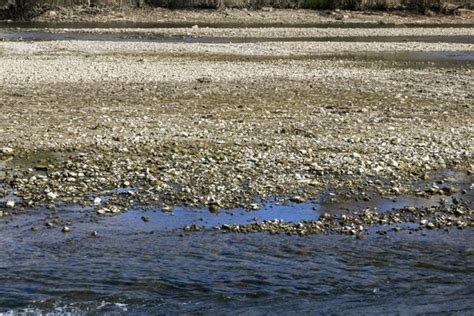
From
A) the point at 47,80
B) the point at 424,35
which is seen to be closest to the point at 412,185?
the point at 47,80

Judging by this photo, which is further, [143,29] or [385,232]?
[143,29]

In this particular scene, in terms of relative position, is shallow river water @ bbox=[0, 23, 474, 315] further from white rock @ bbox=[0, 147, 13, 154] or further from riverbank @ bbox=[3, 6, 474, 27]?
riverbank @ bbox=[3, 6, 474, 27]

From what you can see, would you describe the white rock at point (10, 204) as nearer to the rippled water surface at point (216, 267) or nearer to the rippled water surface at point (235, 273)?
the rippled water surface at point (216, 267)

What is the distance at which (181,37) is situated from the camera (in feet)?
120

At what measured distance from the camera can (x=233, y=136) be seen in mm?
13961

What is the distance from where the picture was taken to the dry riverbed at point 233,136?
35.2ft

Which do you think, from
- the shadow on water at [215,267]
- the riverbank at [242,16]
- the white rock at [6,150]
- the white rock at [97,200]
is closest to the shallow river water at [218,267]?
the shadow on water at [215,267]

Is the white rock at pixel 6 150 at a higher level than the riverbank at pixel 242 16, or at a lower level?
lower

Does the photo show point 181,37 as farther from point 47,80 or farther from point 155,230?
point 155,230

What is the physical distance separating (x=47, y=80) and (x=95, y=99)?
3093mm

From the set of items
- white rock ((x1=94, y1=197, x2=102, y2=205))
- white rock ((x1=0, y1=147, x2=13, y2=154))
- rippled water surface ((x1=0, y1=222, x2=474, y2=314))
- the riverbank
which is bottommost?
rippled water surface ((x1=0, y1=222, x2=474, y2=314))

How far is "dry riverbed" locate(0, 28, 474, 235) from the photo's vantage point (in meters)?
10.7

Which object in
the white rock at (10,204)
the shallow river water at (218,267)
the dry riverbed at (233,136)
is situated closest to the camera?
the shallow river water at (218,267)

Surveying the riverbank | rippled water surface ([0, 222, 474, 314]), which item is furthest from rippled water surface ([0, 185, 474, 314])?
the riverbank
